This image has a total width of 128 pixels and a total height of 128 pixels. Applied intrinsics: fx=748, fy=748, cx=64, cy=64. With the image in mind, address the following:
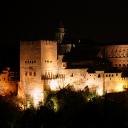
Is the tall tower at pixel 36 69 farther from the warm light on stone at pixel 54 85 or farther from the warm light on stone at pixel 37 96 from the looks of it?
the warm light on stone at pixel 54 85

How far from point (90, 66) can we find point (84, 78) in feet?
11.6

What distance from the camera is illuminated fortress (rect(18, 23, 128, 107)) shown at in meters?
75.5

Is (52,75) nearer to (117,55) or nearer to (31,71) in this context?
(31,71)

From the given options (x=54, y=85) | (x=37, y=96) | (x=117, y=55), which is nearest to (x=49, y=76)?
(x=54, y=85)

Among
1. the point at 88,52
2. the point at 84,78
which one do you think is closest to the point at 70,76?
the point at 84,78

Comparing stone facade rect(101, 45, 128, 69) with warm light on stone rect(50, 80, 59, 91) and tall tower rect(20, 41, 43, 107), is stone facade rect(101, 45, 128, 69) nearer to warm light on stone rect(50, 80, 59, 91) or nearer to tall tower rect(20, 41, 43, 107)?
warm light on stone rect(50, 80, 59, 91)

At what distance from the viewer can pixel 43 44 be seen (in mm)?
77062

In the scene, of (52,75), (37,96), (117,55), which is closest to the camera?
(37,96)

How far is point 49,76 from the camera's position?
7675 centimetres

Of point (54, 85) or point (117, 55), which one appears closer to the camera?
point (54, 85)

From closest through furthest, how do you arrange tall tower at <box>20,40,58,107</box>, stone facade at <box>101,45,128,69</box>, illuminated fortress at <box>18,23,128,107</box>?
illuminated fortress at <box>18,23,128,107</box> < tall tower at <box>20,40,58,107</box> < stone facade at <box>101,45,128,69</box>

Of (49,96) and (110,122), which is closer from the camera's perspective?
(110,122)

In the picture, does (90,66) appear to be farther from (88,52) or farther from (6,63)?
(6,63)

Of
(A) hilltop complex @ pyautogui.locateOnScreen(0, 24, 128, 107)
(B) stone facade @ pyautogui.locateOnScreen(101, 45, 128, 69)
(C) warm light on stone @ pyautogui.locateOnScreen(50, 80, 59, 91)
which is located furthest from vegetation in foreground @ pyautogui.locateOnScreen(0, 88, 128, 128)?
(B) stone facade @ pyautogui.locateOnScreen(101, 45, 128, 69)
